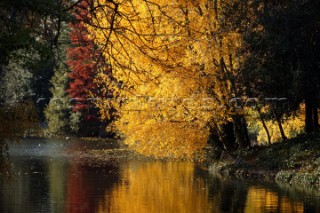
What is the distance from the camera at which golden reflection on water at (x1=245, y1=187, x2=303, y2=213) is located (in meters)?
19.3

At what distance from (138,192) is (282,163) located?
659cm

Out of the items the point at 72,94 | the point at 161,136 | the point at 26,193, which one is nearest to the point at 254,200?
the point at 26,193

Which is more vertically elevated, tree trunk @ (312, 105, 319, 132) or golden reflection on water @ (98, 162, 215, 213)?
tree trunk @ (312, 105, 319, 132)

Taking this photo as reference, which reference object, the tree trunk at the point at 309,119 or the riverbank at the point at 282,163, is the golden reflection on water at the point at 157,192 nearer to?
the riverbank at the point at 282,163

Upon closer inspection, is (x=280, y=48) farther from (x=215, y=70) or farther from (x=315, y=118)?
Answer: (x=315, y=118)

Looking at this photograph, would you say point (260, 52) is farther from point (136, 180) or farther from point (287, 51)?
point (136, 180)

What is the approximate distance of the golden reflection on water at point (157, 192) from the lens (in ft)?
64.4

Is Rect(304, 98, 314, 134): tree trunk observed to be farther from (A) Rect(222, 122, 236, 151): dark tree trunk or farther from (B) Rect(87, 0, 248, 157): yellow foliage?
(A) Rect(222, 122, 236, 151): dark tree trunk

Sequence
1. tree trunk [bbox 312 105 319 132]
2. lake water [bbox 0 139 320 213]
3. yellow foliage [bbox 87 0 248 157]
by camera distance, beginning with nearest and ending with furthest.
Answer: lake water [bbox 0 139 320 213] → yellow foliage [bbox 87 0 248 157] → tree trunk [bbox 312 105 319 132]

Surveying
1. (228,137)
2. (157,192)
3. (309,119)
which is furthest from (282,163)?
(157,192)

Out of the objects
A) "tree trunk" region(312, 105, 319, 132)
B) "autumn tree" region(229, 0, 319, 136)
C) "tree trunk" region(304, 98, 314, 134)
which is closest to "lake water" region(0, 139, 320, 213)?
"autumn tree" region(229, 0, 319, 136)

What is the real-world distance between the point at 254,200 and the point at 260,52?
8071 mm

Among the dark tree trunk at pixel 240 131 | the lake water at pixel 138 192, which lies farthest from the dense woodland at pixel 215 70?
the lake water at pixel 138 192

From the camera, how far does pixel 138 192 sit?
23000 mm
